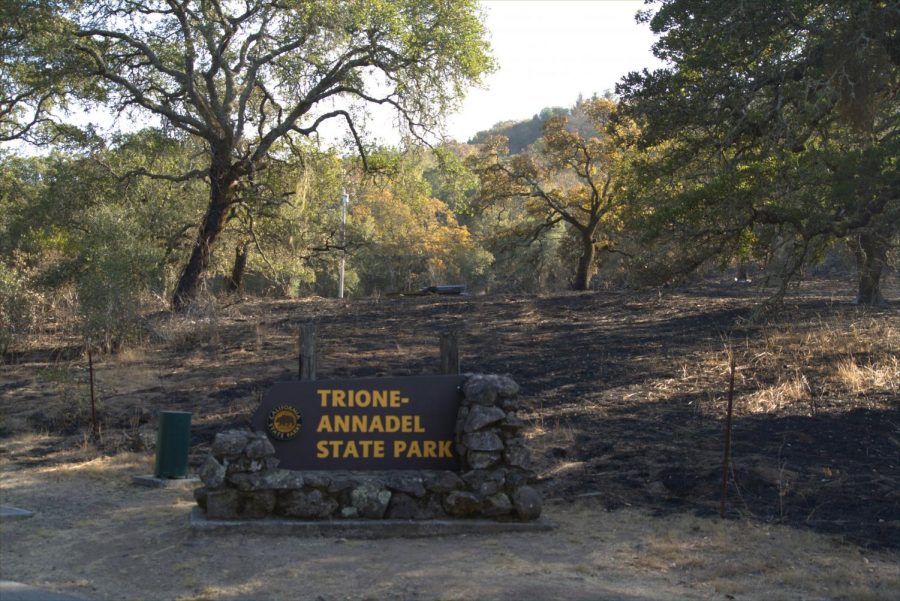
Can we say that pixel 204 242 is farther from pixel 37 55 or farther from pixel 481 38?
pixel 481 38

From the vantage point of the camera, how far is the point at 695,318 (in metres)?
20.2

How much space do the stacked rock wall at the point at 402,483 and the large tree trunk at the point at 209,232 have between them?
16.1m

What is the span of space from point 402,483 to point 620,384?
6.65m

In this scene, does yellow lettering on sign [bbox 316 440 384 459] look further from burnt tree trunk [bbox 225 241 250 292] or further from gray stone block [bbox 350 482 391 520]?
burnt tree trunk [bbox 225 241 250 292]

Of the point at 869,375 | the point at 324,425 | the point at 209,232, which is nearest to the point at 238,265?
the point at 209,232

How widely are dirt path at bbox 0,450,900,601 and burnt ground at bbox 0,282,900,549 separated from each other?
2.42 ft

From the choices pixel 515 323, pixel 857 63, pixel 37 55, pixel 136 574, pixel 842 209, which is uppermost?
pixel 37 55

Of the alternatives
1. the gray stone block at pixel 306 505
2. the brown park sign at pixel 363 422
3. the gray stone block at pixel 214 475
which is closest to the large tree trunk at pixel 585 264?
the brown park sign at pixel 363 422

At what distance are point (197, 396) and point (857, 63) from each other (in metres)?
11.7

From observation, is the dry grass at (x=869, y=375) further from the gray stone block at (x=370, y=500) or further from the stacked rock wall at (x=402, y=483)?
the gray stone block at (x=370, y=500)

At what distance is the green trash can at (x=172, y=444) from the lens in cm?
1096

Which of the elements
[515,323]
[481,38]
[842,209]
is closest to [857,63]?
[842,209]

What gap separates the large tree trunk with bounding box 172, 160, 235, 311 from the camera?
24531 millimetres

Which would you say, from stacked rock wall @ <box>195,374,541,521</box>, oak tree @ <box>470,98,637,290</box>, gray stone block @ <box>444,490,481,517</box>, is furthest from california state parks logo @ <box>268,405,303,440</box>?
oak tree @ <box>470,98,637,290</box>
